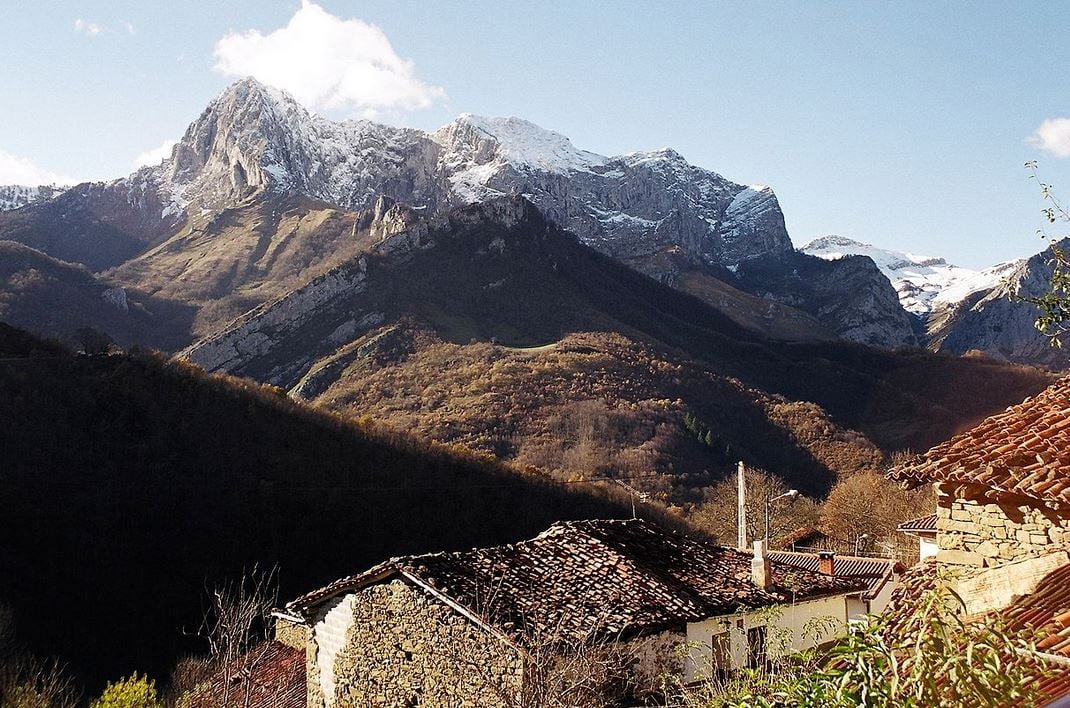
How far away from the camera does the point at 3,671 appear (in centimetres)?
2583

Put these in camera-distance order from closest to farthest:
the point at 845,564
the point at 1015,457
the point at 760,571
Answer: the point at 1015,457, the point at 760,571, the point at 845,564

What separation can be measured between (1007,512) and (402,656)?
9.84 meters

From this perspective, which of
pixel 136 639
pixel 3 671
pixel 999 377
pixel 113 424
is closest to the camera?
pixel 3 671

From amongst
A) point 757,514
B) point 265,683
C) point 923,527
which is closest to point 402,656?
point 923,527

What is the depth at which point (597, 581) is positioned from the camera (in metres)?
14.8

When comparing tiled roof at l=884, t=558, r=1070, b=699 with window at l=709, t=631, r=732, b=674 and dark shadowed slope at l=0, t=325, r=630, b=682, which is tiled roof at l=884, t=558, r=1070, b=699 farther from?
dark shadowed slope at l=0, t=325, r=630, b=682

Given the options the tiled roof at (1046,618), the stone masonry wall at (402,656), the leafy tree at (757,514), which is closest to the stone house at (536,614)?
the stone masonry wall at (402,656)

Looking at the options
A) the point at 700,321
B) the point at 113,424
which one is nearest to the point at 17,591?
the point at 113,424

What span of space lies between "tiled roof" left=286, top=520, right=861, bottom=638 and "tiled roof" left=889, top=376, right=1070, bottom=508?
249 inches

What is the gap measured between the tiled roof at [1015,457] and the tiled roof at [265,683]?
1607 centimetres

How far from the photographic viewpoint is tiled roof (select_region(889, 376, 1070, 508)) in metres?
6.57

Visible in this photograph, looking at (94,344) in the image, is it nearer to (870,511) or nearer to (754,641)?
A: (870,511)

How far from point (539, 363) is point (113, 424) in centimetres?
6141

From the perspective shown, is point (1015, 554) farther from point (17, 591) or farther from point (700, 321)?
point (700, 321)
